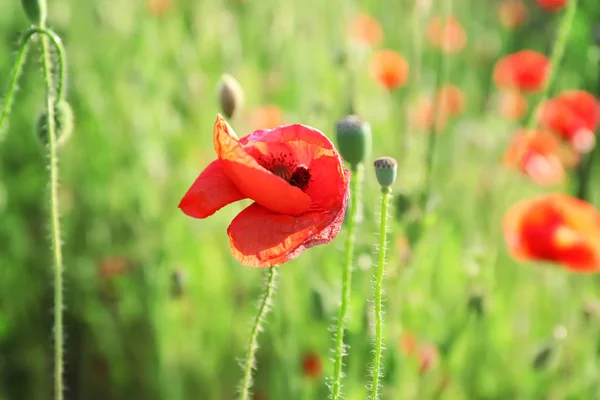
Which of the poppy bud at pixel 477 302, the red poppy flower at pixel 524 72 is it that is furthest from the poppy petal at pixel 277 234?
the red poppy flower at pixel 524 72

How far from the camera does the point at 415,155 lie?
1890 millimetres

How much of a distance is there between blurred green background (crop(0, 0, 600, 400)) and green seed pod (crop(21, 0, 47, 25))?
495 mm

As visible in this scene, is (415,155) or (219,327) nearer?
(219,327)

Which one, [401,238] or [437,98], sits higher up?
[437,98]

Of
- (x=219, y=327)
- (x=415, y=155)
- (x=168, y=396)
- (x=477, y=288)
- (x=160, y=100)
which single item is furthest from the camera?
(x=160, y=100)

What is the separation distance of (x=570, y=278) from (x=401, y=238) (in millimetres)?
605

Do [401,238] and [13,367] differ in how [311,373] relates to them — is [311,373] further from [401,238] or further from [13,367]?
[13,367]

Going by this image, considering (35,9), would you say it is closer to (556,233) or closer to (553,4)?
(556,233)

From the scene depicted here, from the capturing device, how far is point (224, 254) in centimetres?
180

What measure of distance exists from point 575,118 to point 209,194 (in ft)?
4.51

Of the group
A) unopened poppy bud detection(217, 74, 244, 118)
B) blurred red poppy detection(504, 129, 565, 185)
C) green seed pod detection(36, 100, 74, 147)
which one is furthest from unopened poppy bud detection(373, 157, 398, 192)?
blurred red poppy detection(504, 129, 565, 185)

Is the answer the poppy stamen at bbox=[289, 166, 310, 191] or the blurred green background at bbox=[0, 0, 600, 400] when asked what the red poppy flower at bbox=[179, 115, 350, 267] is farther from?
the blurred green background at bbox=[0, 0, 600, 400]

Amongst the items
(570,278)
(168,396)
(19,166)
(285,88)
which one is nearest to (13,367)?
(168,396)

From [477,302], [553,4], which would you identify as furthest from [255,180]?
[553,4]
